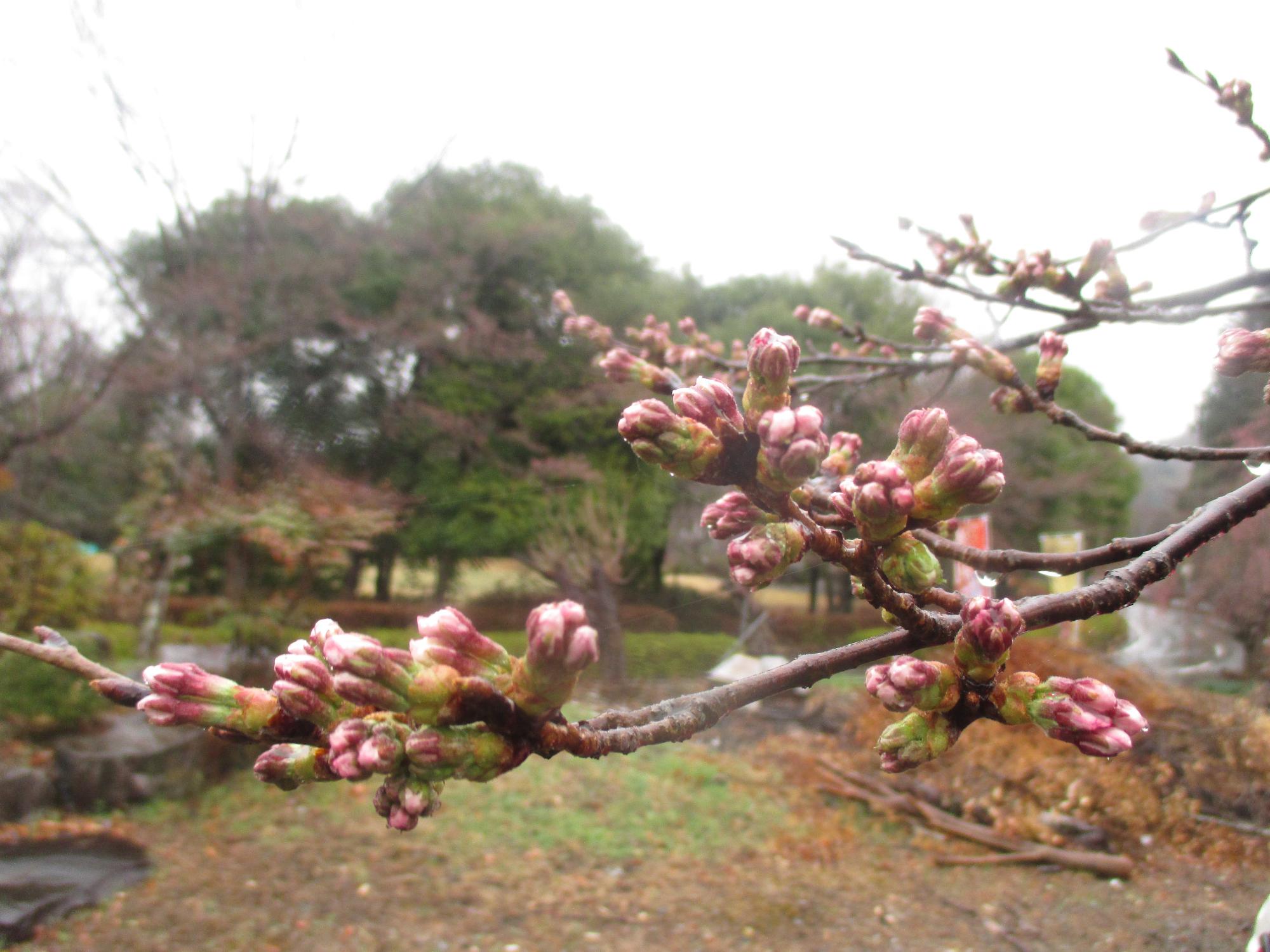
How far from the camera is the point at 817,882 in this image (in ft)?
15.6

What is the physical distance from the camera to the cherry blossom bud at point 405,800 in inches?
23.5

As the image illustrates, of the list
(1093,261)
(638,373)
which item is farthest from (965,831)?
(638,373)

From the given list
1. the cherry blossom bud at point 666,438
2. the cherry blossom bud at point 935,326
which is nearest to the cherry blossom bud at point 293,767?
the cherry blossom bud at point 666,438

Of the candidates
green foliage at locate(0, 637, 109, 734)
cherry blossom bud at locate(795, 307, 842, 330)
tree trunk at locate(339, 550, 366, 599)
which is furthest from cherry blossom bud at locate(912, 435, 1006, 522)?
green foliage at locate(0, 637, 109, 734)

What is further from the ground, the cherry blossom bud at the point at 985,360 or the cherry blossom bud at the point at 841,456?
the cherry blossom bud at the point at 985,360

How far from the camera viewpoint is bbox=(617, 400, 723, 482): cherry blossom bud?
0.57m

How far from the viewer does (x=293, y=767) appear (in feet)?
2.20

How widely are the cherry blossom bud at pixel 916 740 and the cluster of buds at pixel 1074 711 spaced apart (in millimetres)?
56

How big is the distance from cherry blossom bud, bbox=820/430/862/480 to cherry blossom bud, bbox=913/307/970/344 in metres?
0.52

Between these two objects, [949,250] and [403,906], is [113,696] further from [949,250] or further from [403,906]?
[403,906]

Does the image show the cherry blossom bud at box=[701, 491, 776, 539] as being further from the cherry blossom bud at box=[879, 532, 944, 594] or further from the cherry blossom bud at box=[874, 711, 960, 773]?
the cherry blossom bud at box=[874, 711, 960, 773]

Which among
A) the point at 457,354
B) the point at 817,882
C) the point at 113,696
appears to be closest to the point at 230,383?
the point at 457,354

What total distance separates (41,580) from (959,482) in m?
8.51

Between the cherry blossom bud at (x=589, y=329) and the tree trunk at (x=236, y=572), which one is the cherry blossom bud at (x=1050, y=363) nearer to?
the cherry blossom bud at (x=589, y=329)
